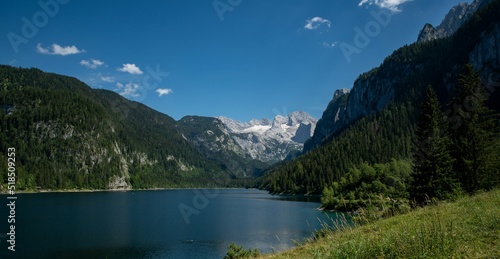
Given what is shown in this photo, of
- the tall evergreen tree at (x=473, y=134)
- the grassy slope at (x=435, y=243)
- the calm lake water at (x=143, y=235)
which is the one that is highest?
the tall evergreen tree at (x=473, y=134)

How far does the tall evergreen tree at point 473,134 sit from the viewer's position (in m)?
40.7

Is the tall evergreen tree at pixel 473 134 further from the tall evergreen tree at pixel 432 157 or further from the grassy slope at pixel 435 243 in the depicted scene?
the grassy slope at pixel 435 243

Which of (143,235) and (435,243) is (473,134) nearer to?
(435,243)

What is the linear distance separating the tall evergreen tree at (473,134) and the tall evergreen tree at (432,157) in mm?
1779

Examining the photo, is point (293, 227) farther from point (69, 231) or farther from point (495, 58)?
Result: point (495, 58)

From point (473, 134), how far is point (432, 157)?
5.52 meters

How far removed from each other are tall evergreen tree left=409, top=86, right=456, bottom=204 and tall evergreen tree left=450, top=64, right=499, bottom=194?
70.0 inches

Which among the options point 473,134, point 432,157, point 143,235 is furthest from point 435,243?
point 143,235

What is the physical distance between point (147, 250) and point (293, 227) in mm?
35333

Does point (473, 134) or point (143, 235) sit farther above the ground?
point (473, 134)

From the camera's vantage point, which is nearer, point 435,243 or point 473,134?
point 435,243

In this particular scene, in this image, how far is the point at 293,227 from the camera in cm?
8150

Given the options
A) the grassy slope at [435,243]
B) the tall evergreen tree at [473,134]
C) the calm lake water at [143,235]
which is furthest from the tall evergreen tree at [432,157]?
the grassy slope at [435,243]

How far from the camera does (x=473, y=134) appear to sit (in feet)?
136
